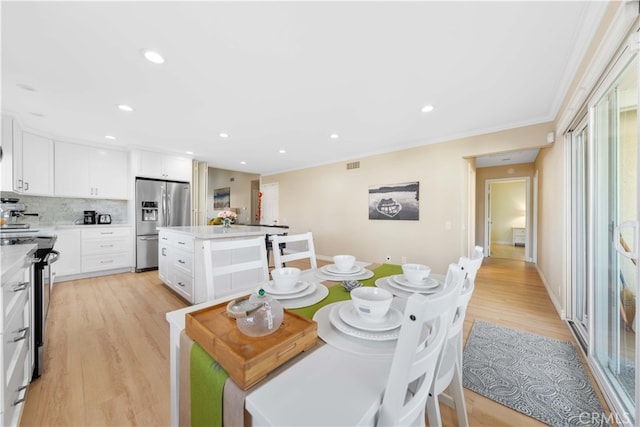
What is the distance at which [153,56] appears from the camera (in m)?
1.86

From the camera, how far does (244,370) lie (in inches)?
21.2

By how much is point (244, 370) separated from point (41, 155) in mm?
5310

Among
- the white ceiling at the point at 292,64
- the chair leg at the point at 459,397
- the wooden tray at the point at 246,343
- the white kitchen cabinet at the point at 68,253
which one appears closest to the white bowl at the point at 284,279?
the wooden tray at the point at 246,343

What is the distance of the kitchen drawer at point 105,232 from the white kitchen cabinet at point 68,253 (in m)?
0.11

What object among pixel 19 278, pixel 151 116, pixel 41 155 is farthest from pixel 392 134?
pixel 41 155

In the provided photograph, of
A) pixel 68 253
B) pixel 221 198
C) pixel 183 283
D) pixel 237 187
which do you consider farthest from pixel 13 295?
pixel 221 198

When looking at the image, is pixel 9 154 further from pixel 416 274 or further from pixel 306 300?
pixel 416 274

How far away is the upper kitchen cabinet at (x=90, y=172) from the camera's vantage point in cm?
386

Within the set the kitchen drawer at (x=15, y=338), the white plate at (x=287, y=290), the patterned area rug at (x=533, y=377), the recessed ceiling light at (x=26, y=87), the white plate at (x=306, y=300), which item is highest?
the recessed ceiling light at (x=26, y=87)

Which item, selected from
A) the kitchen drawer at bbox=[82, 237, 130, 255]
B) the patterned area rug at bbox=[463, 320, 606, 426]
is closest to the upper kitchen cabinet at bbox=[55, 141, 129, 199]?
the kitchen drawer at bbox=[82, 237, 130, 255]

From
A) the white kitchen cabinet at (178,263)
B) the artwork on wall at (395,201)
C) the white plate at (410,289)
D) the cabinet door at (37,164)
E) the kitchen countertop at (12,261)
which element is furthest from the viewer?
the artwork on wall at (395,201)

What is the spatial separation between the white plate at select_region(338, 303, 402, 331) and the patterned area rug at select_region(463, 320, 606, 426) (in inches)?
50.5

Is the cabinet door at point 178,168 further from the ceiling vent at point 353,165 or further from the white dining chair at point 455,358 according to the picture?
the white dining chair at point 455,358

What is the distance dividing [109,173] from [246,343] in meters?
5.29
